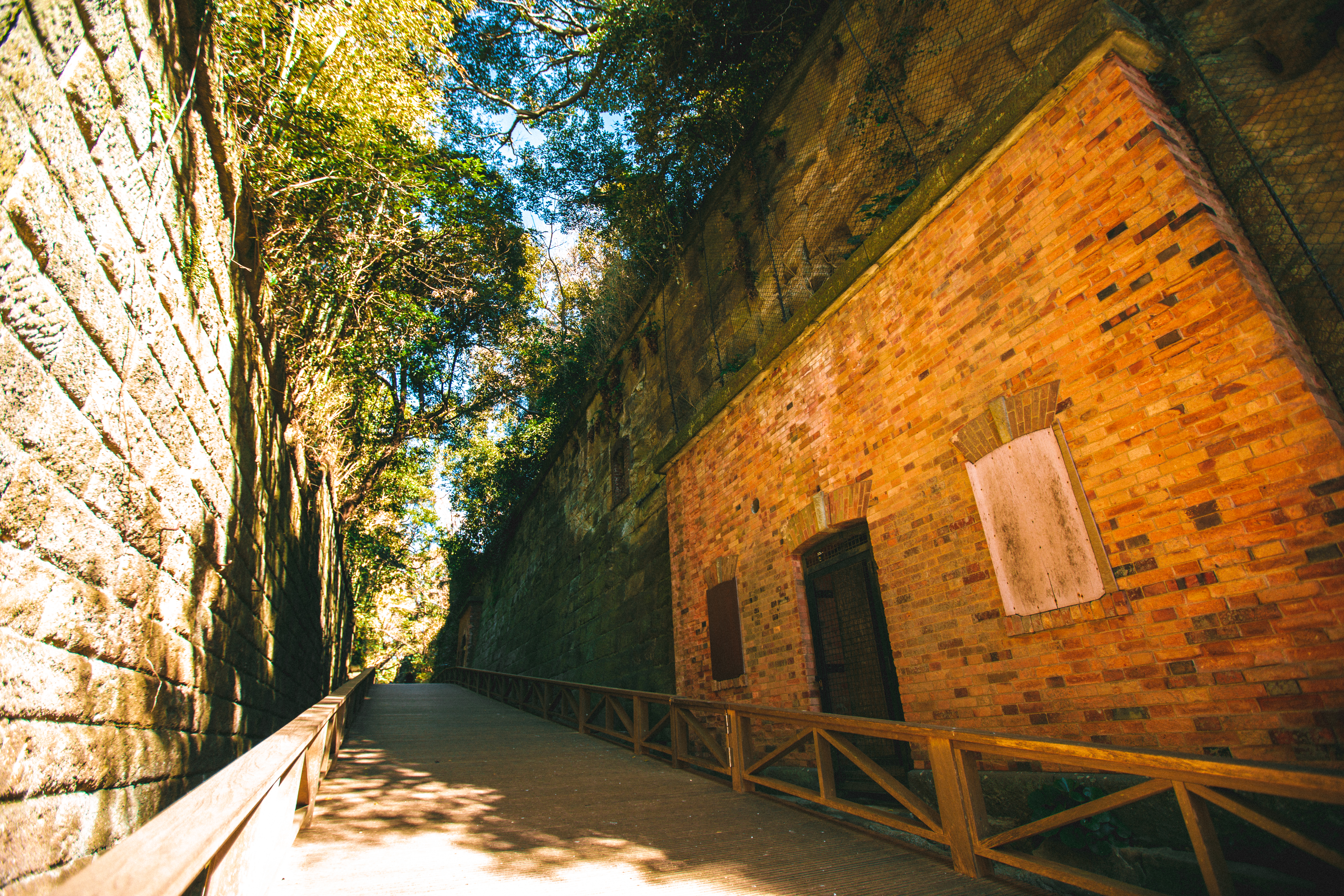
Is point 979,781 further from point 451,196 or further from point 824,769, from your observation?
point 451,196

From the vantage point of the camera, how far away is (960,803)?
2.95m

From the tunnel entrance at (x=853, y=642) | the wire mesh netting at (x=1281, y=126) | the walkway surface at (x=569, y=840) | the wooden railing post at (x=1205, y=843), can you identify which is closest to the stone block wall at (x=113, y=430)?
the walkway surface at (x=569, y=840)

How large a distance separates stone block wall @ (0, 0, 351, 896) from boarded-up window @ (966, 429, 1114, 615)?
4.53 m

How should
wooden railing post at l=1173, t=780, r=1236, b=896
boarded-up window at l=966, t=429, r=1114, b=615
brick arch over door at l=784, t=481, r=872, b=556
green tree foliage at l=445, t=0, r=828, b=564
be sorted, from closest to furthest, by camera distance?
wooden railing post at l=1173, t=780, r=1236, b=896 → boarded-up window at l=966, t=429, r=1114, b=615 → brick arch over door at l=784, t=481, r=872, b=556 → green tree foliage at l=445, t=0, r=828, b=564

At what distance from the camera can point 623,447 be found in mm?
10922

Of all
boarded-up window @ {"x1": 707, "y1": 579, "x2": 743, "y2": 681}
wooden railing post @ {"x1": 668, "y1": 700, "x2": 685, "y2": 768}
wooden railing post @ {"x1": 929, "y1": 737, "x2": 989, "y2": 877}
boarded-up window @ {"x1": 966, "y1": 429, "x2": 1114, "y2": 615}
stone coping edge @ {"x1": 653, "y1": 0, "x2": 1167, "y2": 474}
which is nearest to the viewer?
wooden railing post @ {"x1": 929, "y1": 737, "x2": 989, "y2": 877}

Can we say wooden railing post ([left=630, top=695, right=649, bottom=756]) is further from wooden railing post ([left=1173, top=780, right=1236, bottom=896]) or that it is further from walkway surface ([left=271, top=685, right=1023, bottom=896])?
wooden railing post ([left=1173, top=780, right=1236, bottom=896])

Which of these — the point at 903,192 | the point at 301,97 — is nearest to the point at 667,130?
the point at 903,192

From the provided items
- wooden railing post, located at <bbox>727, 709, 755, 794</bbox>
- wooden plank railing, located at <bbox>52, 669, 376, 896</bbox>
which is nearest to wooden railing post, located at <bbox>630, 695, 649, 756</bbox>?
wooden railing post, located at <bbox>727, 709, 755, 794</bbox>

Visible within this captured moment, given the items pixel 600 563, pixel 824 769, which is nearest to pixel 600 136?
pixel 600 563

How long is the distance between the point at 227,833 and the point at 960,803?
3.13 metres

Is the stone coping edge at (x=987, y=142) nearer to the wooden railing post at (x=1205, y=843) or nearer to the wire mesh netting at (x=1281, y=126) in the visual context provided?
the wire mesh netting at (x=1281, y=126)

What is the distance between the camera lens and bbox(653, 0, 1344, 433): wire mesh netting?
321cm

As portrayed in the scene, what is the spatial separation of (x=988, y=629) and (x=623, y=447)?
7.85m
